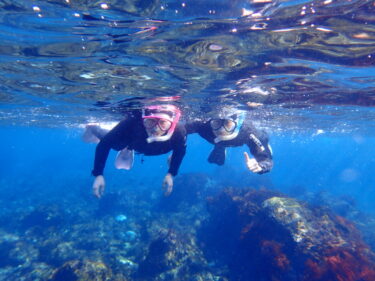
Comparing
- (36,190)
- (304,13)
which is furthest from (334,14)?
(36,190)

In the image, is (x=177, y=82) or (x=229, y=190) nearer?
(x=177, y=82)

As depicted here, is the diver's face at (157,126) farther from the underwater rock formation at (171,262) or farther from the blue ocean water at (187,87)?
the underwater rock formation at (171,262)

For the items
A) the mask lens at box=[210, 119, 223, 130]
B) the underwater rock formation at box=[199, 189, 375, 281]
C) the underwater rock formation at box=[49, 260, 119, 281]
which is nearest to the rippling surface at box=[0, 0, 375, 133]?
the mask lens at box=[210, 119, 223, 130]

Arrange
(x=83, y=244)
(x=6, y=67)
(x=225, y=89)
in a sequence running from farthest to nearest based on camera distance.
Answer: (x=83, y=244), (x=225, y=89), (x=6, y=67)

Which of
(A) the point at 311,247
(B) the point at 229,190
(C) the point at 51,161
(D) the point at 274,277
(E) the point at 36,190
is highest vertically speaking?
(A) the point at 311,247

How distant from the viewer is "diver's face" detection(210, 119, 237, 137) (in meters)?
9.12

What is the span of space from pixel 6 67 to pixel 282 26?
9.87 metres

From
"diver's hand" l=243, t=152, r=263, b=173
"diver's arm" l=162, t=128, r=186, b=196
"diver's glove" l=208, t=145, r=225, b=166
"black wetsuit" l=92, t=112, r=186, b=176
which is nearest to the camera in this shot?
"diver's hand" l=243, t=152, r=263, b=173

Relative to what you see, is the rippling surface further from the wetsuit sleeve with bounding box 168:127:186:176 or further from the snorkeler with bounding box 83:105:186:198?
the wetsuit sleeve with bounding box 168:127:186:176

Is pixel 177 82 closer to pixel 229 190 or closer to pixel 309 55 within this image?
pixel 309 55

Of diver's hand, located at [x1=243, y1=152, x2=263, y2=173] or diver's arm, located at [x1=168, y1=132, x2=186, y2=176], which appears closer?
diver's hand, located at [x1=243, y1=152, x2=263, y2=173]

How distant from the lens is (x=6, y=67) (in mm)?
9680

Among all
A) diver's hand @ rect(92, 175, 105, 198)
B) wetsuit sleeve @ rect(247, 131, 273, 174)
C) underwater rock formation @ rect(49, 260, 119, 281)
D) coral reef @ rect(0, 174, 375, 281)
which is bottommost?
coral reef @ rect(0, 174, 375, 281)

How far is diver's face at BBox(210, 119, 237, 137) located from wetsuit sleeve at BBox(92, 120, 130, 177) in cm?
316
